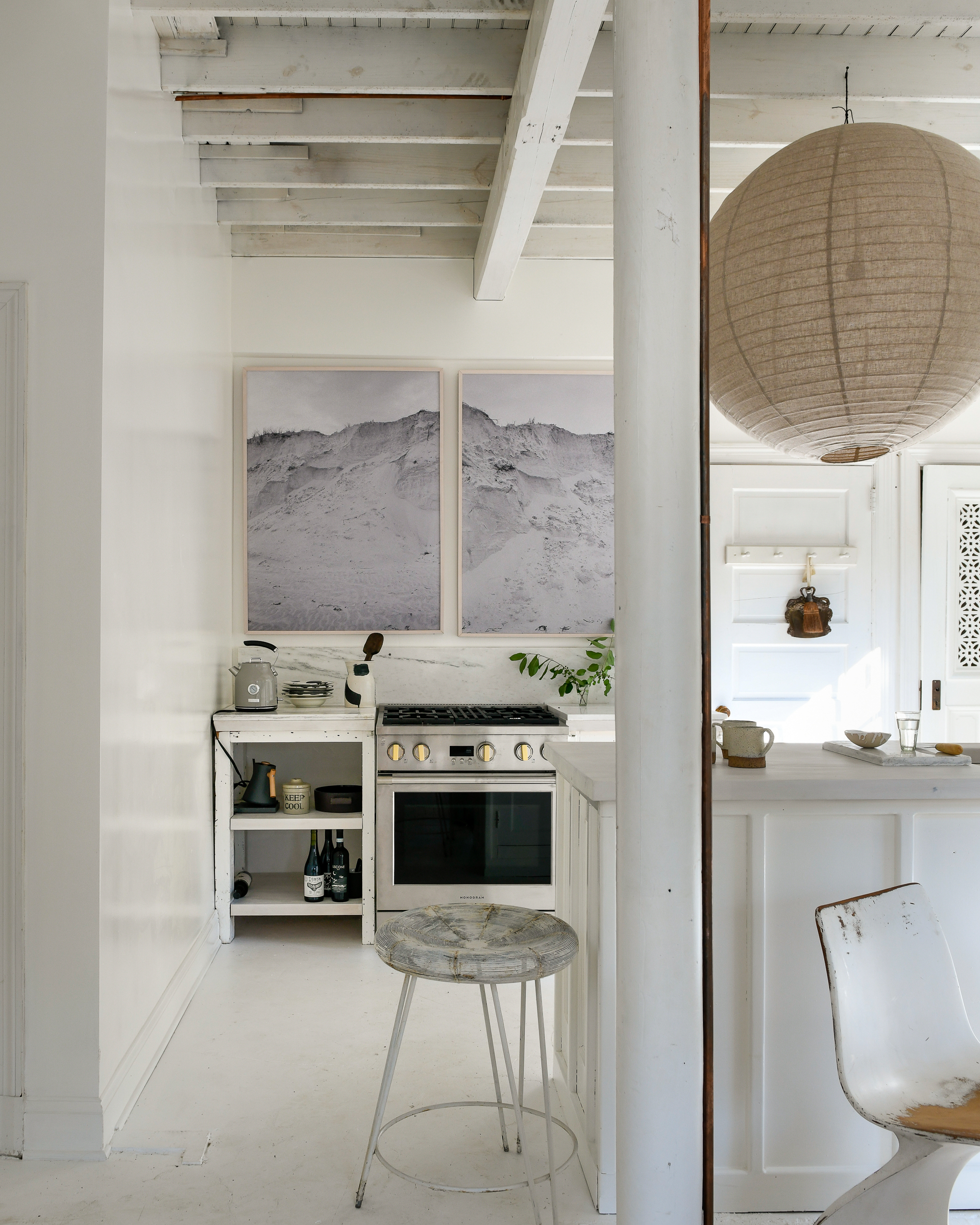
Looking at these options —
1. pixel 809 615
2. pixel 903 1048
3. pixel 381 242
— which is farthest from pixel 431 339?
pixel 903 1048

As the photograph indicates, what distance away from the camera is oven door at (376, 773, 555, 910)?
153 inches

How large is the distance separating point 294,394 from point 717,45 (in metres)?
2.28

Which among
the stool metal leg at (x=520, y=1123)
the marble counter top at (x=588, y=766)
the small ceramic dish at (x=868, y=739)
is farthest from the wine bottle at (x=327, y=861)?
the small ceramic dish at (x=868, y=739)

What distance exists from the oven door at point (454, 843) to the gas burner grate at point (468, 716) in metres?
0.20

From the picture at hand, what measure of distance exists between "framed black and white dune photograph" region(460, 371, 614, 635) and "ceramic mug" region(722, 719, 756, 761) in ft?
7.34

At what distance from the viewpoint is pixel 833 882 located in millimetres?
2154

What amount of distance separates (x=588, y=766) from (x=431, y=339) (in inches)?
108

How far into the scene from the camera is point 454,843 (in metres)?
3.90

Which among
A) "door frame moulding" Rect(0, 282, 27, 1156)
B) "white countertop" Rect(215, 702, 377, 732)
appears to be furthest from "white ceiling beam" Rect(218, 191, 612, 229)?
"white countertop" Rect(215, 702, 377, 732)

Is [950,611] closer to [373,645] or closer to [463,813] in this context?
[463,813]

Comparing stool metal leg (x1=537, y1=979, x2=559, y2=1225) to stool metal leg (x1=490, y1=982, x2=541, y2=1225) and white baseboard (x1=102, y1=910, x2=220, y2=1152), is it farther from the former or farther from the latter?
white baseboard (x1=102, y1=910, x2=220, y2=1152)

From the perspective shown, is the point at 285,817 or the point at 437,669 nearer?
the point at 285,817

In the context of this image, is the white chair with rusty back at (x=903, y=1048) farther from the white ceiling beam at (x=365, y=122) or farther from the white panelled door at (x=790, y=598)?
the white panelled door at (x=790, y=598)

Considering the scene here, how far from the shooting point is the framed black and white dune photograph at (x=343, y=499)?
445 cm
